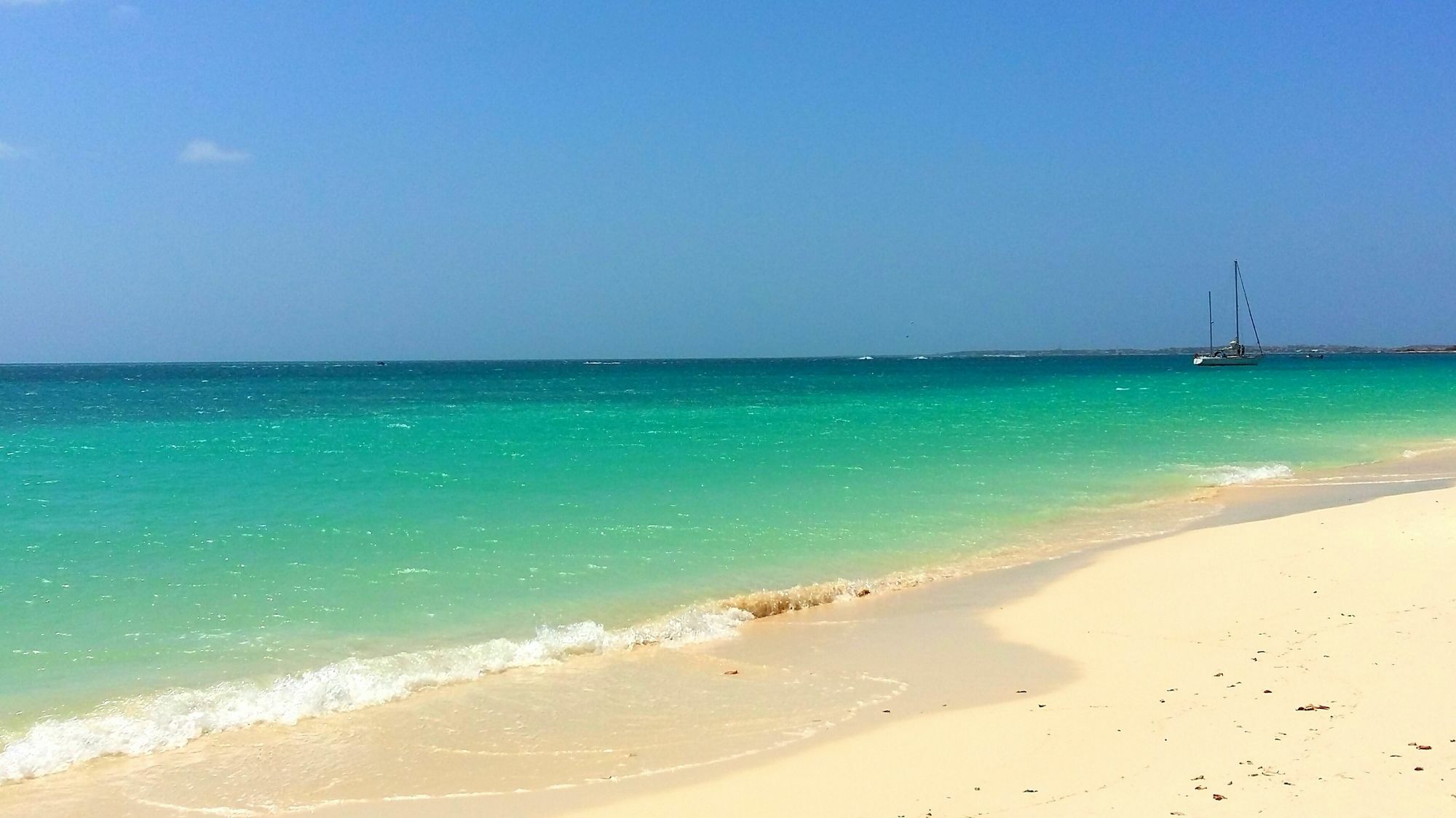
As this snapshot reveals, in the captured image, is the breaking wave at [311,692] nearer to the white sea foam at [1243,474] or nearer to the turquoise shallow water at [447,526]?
the turquoise shallow water at [447,526]

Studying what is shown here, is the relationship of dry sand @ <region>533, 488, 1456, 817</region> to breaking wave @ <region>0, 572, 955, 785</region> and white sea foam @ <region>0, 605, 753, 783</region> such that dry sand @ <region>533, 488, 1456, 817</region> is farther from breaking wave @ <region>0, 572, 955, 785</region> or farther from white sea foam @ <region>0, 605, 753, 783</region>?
white sea foam @ <region>0, 605, 753, 783</region>

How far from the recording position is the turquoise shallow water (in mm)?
7484

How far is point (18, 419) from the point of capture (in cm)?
3881

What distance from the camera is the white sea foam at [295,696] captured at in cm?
602

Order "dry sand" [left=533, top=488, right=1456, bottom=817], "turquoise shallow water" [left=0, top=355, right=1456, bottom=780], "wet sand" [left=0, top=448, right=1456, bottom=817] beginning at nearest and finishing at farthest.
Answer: "dry sand" [left=533, top=488, right=1456, bottom=817], "wet sand" [left=0, top=448, right=1456, bottom=817], "turquoise shallow water" [left=0, top=355, right=1456, bottom=780]

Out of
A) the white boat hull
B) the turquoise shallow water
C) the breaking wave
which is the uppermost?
the white boat hull

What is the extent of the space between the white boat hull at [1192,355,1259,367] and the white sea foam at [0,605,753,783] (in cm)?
9876

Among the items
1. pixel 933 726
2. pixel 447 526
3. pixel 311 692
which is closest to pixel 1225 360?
pixel 447 526

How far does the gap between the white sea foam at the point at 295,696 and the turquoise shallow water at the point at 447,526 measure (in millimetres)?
22

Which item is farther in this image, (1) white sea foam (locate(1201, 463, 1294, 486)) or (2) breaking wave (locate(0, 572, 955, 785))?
(1) white sea foam (locate(1201, 463, 1294, 486))

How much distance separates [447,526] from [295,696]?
21.7 ft

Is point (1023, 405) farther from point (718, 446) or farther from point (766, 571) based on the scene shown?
point (766, 571)

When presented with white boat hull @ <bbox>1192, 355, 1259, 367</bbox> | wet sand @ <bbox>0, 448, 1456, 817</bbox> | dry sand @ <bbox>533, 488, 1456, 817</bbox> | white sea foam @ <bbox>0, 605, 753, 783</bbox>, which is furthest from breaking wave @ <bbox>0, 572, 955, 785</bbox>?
white boat hull @ <bbox>1192, 355, 1259, 367</bbox>

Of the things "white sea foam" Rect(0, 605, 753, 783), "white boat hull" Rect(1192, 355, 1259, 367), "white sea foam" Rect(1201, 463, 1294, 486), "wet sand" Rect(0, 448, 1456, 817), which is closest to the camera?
"wet sand" Rect(0, 448, 1456, 817)
